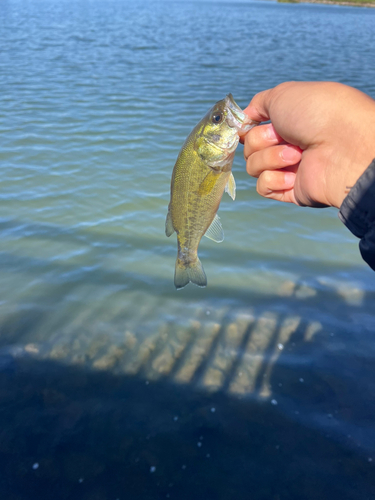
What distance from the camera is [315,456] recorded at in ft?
11.5

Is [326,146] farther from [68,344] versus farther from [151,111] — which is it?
[151,111]

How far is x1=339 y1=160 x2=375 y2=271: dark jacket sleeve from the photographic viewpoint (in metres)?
2.32

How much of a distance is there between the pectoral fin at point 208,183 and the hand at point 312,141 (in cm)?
60

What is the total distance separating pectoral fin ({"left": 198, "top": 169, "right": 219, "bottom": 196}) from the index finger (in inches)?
27.9

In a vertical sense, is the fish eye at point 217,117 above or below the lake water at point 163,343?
above

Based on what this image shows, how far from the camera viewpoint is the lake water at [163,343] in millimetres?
3451

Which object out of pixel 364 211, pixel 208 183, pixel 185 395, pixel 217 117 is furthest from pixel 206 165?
pixel 185 395

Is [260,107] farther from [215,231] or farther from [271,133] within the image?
[215,231]

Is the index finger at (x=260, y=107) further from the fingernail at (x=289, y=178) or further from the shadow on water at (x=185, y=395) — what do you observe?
the shadow on water at (x=185, y=395)

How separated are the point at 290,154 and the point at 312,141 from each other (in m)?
0.32

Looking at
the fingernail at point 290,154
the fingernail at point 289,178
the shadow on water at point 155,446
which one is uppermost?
the fingernail at point 290,154

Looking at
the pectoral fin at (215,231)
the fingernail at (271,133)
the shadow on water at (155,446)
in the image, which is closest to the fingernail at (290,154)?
the fingernail at (271,133)

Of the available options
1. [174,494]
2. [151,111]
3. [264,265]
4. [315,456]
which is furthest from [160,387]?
[151,111]

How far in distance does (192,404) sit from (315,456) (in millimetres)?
1211
